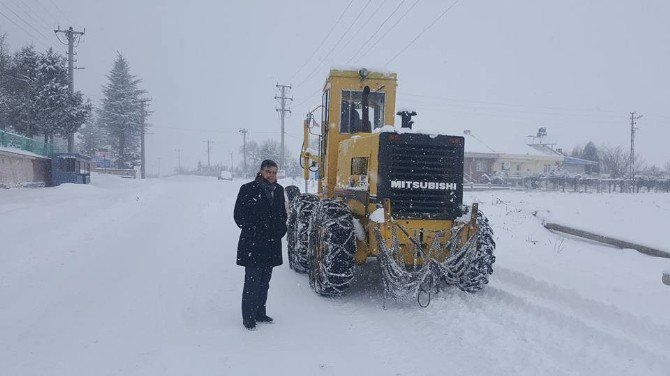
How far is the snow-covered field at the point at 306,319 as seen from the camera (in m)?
4.16

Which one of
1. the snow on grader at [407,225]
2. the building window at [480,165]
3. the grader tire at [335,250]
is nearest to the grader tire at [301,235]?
the snow on grader at [407,225]

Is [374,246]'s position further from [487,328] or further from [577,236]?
[577,236]

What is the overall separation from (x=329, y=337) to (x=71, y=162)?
900 inches

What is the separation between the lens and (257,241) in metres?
5.21

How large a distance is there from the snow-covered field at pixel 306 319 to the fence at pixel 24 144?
556 inches

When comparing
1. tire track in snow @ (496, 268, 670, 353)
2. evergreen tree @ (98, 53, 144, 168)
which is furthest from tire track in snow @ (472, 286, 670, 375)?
evergreen tree @ (98, 53, 144, 168)

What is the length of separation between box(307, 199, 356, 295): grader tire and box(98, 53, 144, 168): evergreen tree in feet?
161

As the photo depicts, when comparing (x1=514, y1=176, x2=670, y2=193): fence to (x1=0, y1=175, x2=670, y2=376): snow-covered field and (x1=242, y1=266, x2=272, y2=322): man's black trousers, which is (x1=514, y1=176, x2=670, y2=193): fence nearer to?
(x1=0, y1=175, x2=670, y2=376): snow-covered field

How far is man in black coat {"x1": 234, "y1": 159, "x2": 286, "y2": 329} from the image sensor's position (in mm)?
5168

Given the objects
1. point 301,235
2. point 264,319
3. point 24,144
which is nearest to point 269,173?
point 264,319

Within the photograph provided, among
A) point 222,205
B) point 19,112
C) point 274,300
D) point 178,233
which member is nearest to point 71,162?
point 19,112

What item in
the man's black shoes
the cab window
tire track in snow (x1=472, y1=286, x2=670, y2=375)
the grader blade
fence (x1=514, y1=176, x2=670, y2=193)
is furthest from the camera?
fence (x1=514, y1=176, x2=670, y2=193)

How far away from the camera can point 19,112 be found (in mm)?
26141

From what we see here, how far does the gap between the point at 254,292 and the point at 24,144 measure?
71.9 ft
